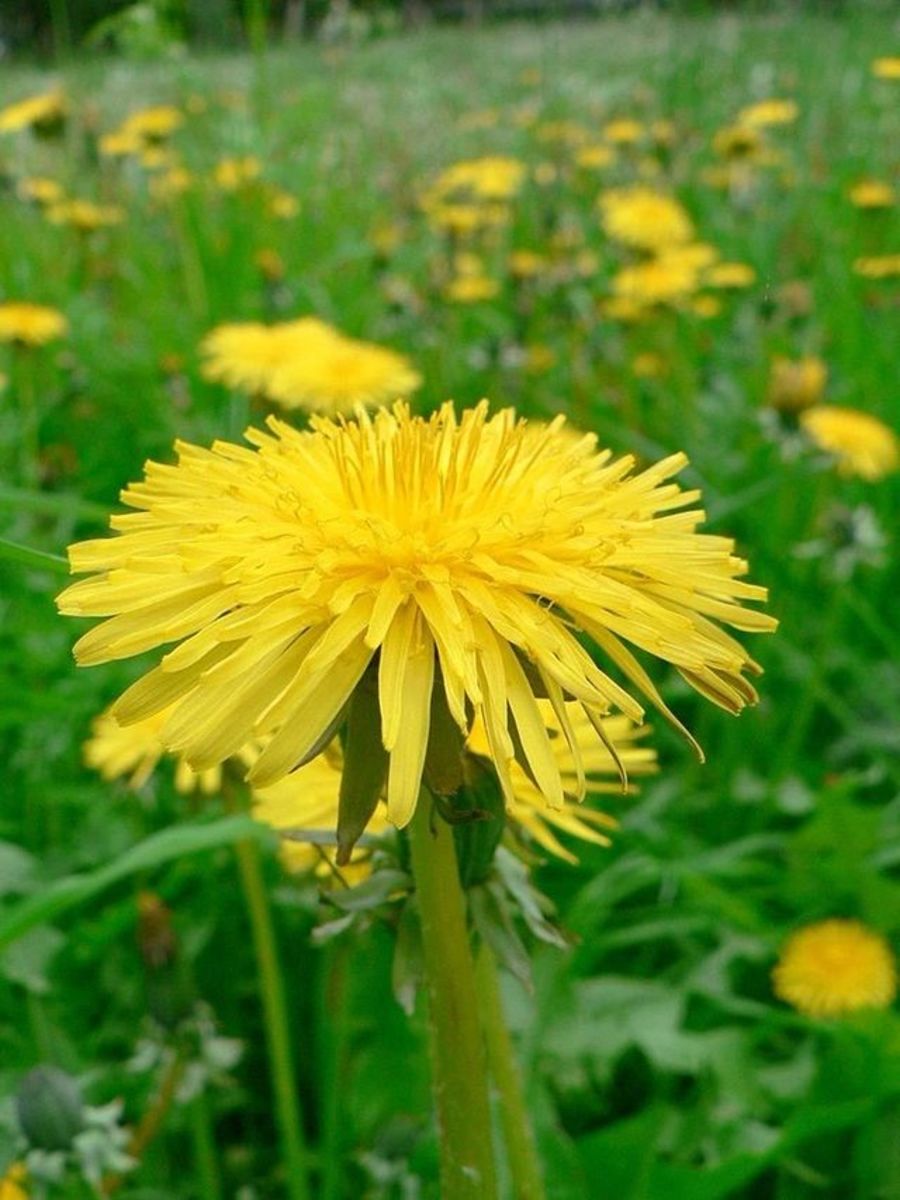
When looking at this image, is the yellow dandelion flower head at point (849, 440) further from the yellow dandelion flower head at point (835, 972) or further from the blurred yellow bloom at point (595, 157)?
the blurred yellow bloom at point (595, 157)

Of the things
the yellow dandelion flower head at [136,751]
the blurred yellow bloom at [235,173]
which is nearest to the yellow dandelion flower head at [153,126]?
the blurred yellow bloom at [235,173]

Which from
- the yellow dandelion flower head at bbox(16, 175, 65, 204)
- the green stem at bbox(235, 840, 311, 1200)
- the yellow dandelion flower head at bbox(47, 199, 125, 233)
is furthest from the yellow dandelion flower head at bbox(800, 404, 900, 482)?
the yellow dandelion flower head at bbox(16, 175, 65, 204)

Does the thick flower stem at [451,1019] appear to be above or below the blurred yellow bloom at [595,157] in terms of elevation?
→ above

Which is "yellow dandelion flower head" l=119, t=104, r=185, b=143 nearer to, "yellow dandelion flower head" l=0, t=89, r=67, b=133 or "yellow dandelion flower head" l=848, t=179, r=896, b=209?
"yellow dandelion flower head" l=0, t=89, r=67, b=133

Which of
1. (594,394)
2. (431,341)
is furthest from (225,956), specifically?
(431,341)

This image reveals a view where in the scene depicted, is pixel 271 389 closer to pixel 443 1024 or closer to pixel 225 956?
pixel 225 956

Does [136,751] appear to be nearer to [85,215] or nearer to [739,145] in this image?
[85,215]
